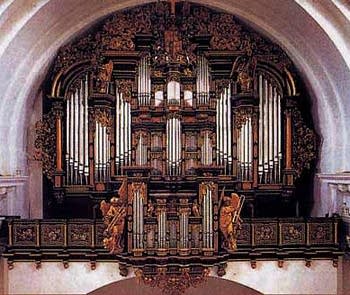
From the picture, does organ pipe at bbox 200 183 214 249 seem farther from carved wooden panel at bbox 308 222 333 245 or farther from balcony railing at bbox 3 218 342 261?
carved wooden panel at bbox 308 222 333 245

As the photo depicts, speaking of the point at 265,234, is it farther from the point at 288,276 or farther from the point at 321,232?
the point at 321,232

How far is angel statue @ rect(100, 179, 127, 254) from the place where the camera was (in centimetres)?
1161

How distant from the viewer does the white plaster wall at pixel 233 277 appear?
1212 cm

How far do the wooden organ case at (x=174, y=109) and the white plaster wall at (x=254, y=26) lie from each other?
42 cm

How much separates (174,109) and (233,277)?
3477 mm

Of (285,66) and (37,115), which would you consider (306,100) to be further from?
(37,115)

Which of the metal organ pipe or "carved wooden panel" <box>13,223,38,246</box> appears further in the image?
the metal organ pipe

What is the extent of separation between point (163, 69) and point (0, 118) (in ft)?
11.2

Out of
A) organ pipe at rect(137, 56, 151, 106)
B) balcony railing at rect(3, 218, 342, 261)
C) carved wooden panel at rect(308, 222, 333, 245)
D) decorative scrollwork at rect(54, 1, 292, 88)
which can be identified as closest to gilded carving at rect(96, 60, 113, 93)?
decorative scrollwork at rect(54, 1, 292, 88)

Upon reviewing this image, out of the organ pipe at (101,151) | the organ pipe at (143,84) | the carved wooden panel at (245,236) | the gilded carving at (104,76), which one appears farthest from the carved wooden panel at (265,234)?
the gilded carving at (104,76)

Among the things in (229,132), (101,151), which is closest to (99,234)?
(101,151)

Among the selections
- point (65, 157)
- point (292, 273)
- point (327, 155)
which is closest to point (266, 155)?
point (327, 155)

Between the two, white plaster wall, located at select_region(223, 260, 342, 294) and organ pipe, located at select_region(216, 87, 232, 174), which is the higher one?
Answer: organ pipe, located at select_region(216, 87, 232, 174)

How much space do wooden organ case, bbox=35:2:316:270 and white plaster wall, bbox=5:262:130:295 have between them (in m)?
1.57
